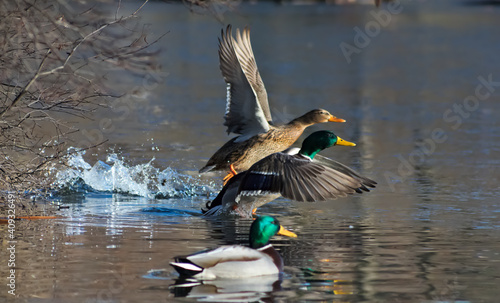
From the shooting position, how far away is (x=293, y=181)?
31.1 ft

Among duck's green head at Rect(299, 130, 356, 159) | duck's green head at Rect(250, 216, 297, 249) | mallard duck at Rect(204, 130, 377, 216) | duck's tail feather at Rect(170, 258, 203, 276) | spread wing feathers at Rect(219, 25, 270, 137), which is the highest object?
spread wing feathers at Rect(219, 25, 270, 137)

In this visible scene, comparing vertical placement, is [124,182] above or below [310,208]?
above

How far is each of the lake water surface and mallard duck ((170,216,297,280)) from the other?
89mm

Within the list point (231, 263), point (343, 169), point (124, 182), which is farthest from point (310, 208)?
point (231, 263)

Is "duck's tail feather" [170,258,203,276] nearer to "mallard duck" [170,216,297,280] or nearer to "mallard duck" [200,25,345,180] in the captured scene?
"mallard duck" [170,216,297,280]

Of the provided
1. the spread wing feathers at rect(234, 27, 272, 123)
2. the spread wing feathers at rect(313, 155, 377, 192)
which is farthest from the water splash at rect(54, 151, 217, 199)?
the spread wing feathers at rect(313, 155, 377, 192)

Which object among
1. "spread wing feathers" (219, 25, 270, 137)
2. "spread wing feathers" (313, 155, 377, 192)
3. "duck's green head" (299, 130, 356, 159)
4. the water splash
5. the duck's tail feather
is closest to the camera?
the duck's tail feather

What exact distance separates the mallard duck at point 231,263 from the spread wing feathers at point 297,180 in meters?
1.81

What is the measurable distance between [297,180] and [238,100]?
8.22 feet

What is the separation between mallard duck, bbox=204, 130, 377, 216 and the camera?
370 inches

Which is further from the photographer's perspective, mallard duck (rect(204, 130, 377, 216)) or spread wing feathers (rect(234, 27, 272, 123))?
spread wing feathers (rect(234, 27, 272, 123))

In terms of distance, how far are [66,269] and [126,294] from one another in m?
0.90

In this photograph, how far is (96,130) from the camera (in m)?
16.8

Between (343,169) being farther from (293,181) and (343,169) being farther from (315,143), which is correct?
(293,181)
